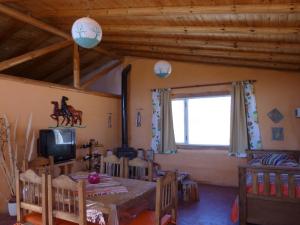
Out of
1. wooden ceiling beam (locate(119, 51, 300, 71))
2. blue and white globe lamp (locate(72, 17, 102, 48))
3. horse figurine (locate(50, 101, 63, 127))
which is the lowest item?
horse figurine (locate(50, 101, 63, 127))

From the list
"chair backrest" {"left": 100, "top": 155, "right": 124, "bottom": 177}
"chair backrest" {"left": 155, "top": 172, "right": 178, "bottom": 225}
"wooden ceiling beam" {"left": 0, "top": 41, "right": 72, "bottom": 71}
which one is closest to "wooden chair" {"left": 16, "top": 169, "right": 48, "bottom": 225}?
"chair backrest" {"left": 155, "top": 172, "right": 178, "bottom": 225}

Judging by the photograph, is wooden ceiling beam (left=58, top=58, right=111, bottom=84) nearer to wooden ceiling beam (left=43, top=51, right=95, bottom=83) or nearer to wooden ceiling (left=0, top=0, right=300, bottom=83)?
wooden ceiling beam (left=43, top=51, right=95, bottom=83)

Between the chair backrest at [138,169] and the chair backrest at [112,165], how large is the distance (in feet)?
0.34

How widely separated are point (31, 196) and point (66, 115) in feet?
9.52

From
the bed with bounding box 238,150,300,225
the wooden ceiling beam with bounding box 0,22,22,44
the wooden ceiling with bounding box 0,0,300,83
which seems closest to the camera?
the wooden ceiling with bounding box 0,0,300,83

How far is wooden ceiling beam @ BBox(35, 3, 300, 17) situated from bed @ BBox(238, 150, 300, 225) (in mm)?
1748

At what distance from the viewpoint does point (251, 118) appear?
505cm

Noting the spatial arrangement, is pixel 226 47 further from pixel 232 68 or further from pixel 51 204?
pixel 51 204

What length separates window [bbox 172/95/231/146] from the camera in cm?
545

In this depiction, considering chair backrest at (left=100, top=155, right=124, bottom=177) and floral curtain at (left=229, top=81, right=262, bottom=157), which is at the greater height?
floral curtain at (left=229, top=81, right=262, bottom=157)

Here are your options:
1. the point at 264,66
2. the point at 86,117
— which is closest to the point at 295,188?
the point at 264,66

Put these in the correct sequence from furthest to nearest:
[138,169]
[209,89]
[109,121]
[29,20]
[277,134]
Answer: [109,121]
[209,89]
[277,134]
[29,20]
[138,169]

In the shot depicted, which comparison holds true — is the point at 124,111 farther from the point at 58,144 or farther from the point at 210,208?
the point at 210,208

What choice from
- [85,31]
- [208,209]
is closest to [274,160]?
[208,209]
